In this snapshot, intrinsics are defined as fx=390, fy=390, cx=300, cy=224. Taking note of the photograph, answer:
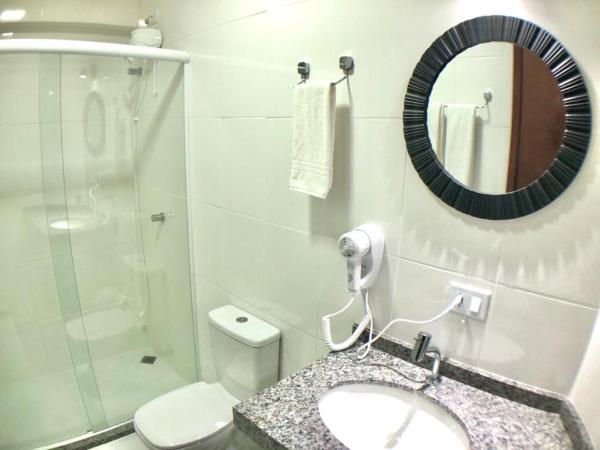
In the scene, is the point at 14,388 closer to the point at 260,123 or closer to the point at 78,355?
the point at 78,355

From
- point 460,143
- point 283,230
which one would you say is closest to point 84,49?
point 283,230

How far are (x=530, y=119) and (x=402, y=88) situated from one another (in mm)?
339

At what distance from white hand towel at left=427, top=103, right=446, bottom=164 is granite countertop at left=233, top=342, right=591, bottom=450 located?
61 centimetres

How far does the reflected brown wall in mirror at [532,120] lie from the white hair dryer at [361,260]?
398 mm

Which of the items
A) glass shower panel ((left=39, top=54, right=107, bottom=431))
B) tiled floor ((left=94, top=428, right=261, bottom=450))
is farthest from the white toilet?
glass shower panel ((left=39, top=54, right=107, bottom=431))

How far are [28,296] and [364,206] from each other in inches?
78.0

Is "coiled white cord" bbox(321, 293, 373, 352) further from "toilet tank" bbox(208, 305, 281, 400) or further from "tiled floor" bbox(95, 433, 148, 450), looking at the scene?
"tiled floor" bbox(95, 433, 148, 450)

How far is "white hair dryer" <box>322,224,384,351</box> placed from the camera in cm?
113

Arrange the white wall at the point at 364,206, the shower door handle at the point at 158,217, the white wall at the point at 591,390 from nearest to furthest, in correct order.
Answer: the white wall at the point at 591,390
the white wall at the point at 364,206
the shower door handle at the point at 158,217

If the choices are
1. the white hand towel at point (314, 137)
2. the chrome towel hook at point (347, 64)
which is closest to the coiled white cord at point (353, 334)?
the white hand towel at point (314, 137)

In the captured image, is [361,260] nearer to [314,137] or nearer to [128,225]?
[314,137]

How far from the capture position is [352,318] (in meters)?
1.33

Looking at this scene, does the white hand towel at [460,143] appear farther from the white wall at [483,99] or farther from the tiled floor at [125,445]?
the tiled floor at [125,445]

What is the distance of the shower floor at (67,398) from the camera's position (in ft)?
6.59
